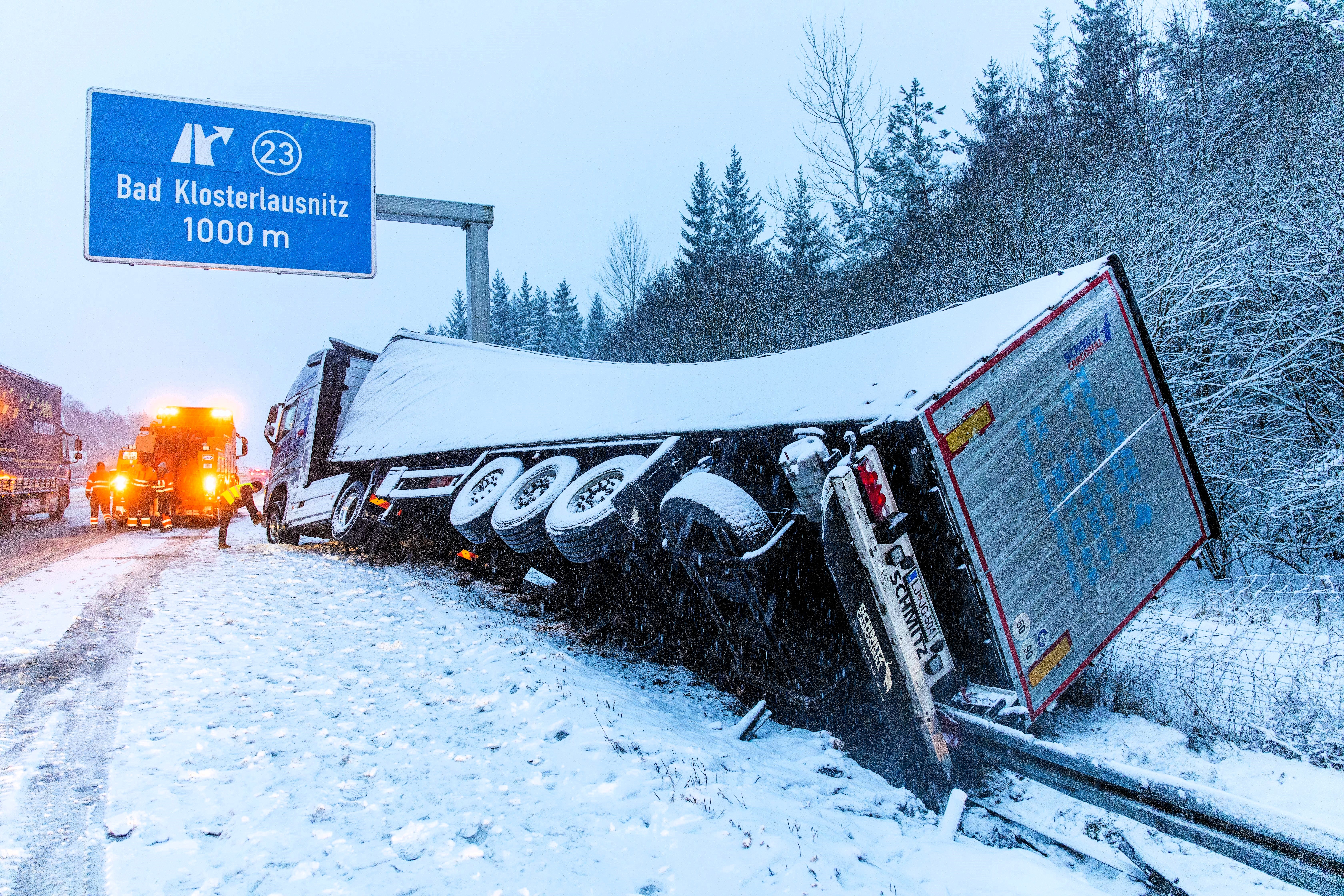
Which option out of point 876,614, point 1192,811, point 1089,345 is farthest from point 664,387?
point 1192,811

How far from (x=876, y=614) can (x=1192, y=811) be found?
122cm

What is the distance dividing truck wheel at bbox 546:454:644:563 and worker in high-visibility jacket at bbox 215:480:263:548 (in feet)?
31.0

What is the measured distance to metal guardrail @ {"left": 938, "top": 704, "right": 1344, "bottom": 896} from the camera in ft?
6.04

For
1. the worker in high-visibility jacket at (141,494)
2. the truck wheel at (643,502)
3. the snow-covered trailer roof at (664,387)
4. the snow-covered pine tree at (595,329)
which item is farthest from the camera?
the snow-covered pine tree at (595,329)

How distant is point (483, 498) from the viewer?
629cm

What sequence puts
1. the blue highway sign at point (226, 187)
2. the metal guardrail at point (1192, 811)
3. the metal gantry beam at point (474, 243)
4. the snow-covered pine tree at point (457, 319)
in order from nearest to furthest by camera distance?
the metal guardrail at point (1192, 811) < the blue highway sign at point (226, 187) < the metal gantry beam at point (474, 243) < the snow-covered pine tree at point (457, 319)

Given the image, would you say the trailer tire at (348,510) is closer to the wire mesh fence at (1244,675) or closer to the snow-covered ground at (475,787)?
the snow-covered ground at (475,787)

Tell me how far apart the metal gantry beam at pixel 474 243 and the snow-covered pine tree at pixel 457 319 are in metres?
47.1

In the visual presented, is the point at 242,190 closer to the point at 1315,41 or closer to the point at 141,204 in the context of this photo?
the point at 141,204

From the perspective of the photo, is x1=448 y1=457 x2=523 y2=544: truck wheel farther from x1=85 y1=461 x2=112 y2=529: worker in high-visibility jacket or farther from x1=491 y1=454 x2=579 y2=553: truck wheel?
x1=85 y1=461 x2=112 y2=529: worker in high-visibility jacket

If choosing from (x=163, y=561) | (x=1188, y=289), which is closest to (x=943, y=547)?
(x=1188, y=289)

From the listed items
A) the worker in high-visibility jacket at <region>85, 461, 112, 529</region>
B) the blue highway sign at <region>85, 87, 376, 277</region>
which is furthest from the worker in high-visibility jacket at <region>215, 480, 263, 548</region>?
the worker in high-visibility jacket at <region>85, 461, 112, 529</region>

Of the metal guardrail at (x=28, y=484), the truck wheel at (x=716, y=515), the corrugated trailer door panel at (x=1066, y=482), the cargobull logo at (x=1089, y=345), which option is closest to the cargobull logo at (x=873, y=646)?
the corrugated trailer door panel at (x=1066, y=482)

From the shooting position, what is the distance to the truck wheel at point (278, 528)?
39.0 ft
